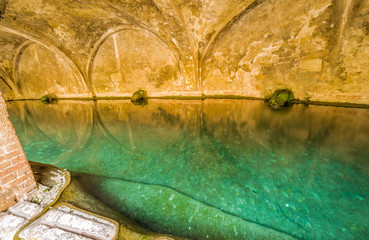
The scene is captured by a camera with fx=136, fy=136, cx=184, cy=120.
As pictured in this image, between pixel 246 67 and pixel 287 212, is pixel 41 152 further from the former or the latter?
pixel 246 67

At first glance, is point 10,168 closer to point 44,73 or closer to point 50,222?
point 50,222

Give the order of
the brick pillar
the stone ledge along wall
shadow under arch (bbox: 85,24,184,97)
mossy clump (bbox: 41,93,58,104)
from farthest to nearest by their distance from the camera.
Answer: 1. mossy clump (bbox: 41,93,58,104)
2. shadow under arch (bbox: 85,24,184,97)
3. the stone ledge along wall
4. the brick pillar

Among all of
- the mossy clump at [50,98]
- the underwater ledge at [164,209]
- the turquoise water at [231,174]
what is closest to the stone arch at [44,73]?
the mossy clump at [50,98]

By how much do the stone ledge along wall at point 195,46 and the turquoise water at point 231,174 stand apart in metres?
2.98

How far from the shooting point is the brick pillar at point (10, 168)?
1354 mm

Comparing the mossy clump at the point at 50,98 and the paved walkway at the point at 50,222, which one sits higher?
the mossy clump at the point at 50,98

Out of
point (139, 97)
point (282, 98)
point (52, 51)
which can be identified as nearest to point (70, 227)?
point (282, 98)

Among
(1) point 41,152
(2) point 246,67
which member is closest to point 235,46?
(2) point 246,67

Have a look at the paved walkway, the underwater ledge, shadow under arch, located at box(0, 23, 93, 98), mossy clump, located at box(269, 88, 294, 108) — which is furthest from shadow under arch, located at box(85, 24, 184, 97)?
the paved walkway

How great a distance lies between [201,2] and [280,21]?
12.3 ft

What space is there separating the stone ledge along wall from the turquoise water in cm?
298

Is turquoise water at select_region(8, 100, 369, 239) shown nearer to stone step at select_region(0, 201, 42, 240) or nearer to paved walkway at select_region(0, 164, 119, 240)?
paved walkway at select_region(0, 164, 119, 240)

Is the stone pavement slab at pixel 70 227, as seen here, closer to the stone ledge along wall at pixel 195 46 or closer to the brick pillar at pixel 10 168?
the brick pillar at pixel 10 168

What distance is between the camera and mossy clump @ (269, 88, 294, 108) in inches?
257
